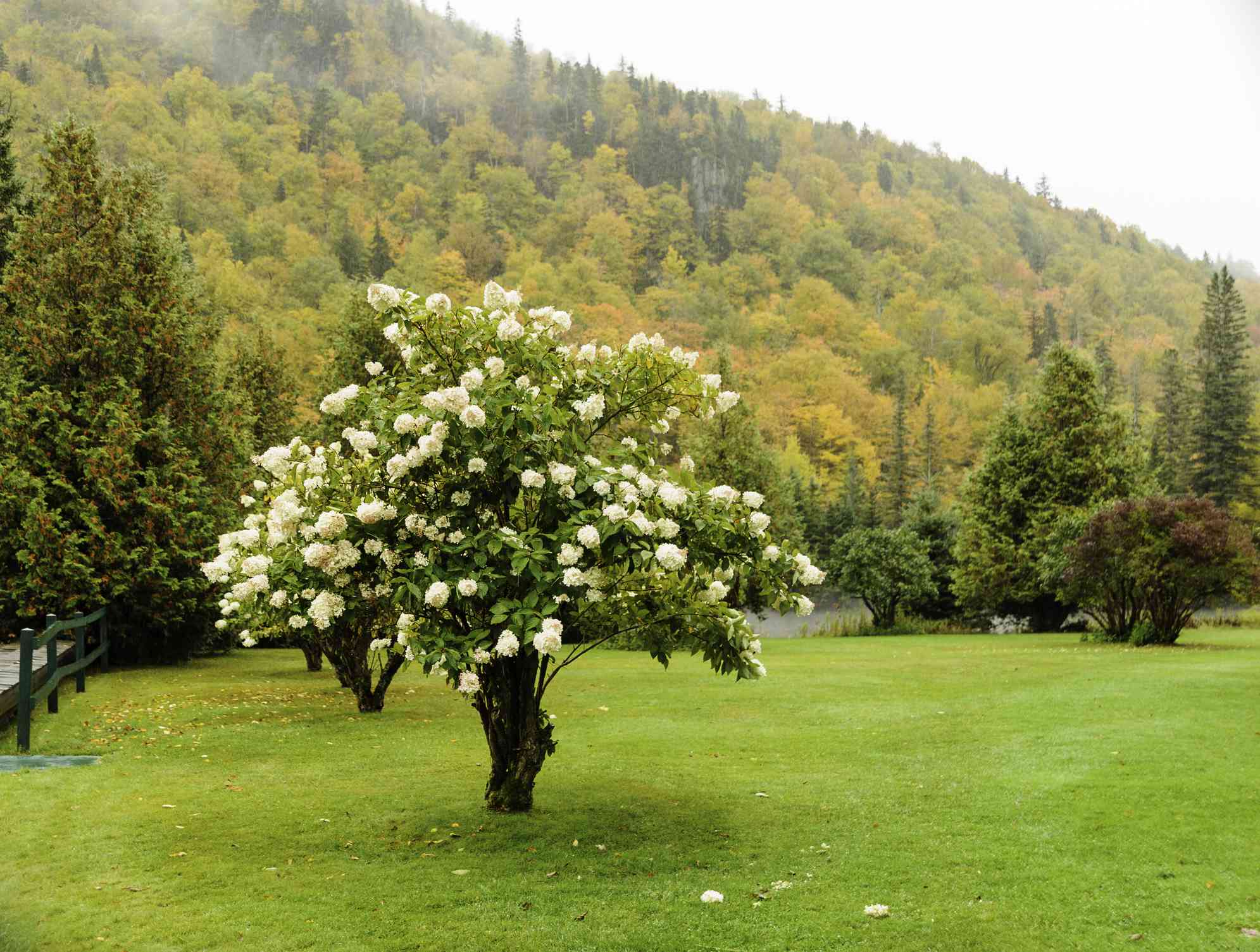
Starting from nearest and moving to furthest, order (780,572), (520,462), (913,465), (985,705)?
(520,462), (780,572), (985,705), (913,465)

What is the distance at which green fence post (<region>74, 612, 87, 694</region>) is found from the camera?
46.4 ft

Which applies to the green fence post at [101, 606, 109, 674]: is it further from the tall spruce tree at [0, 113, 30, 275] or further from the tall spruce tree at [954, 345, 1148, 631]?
the tall spruce tree at [954, 345, 1148, 631]

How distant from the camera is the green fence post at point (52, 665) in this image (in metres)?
11.8

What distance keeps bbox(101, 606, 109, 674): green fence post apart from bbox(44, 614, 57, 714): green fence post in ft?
7.97

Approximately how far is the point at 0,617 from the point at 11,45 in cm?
13427

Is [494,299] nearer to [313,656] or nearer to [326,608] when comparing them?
[326,608]

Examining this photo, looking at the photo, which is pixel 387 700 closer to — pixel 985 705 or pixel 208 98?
pixel 985 705

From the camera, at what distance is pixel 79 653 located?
46.4ft

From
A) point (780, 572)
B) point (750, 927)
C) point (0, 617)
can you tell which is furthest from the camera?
point (0, 617)

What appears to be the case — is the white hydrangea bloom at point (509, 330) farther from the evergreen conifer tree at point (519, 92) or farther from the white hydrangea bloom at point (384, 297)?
the evergreen conifer tree at point (519, 92)

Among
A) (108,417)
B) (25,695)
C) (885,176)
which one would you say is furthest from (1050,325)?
(25,695)

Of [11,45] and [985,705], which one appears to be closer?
[985,705]

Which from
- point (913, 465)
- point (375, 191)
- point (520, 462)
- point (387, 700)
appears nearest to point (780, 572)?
point (520, 462)

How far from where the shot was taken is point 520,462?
708 cm
